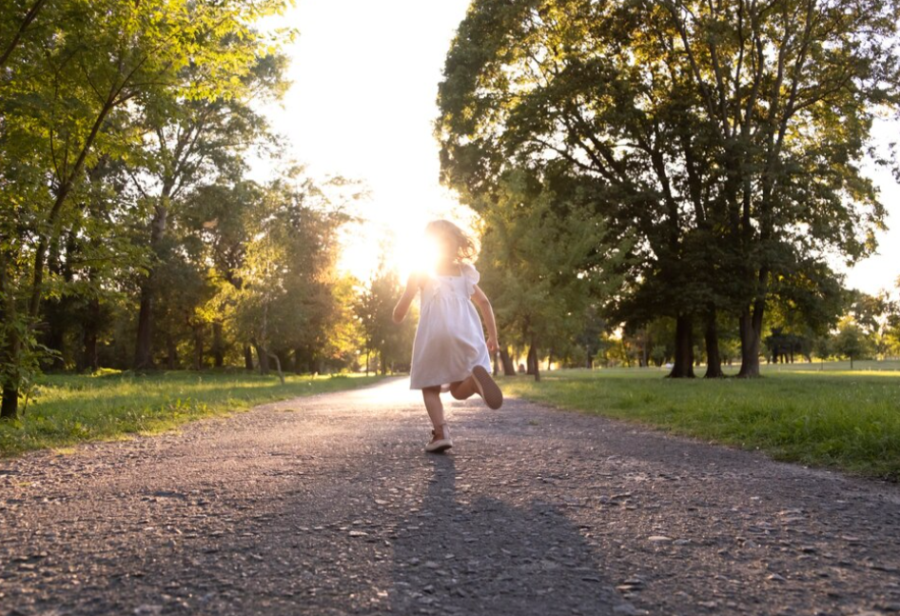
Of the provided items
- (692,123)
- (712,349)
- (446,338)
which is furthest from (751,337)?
(446,338)

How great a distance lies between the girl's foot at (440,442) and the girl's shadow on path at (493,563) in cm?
188

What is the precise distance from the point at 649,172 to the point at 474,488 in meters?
25.1

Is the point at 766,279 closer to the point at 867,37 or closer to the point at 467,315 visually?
the point at 867,37

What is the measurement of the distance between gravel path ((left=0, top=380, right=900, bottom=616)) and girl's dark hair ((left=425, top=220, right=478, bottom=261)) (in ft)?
5.71

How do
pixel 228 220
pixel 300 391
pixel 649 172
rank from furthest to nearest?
1. pixel 228 220
2. pixel 649 172
3. pixel 300 391

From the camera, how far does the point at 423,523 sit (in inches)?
129

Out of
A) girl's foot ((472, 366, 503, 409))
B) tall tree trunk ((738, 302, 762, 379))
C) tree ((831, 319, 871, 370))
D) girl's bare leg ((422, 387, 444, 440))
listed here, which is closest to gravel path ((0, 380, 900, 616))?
girl's bare leg ((422, 387, 444, 440))

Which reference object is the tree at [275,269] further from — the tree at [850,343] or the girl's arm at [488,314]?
the tree at [850,343]

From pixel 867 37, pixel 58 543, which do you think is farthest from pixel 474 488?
pixel 867 37

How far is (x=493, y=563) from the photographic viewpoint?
105 inches

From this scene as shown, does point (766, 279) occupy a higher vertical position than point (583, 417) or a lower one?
higher

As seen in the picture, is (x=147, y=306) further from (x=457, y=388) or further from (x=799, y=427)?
(x=799, y=427)

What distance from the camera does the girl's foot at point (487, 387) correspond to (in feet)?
17.7

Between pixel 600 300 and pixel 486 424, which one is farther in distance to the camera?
pixel 600 300
